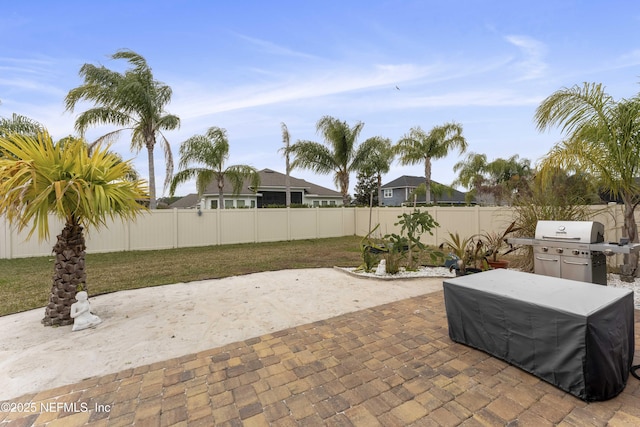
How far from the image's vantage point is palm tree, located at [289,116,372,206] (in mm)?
15719

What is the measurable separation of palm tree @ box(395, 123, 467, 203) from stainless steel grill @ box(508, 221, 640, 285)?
13762 millimetres

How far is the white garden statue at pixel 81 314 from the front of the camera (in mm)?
3323

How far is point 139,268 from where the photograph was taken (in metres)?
7.23

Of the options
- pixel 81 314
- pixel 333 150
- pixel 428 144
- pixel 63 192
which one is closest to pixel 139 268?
pixel 81 314

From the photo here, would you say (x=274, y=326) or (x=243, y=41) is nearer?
(x=274, y=326)

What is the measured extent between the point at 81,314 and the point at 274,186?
19.2 m

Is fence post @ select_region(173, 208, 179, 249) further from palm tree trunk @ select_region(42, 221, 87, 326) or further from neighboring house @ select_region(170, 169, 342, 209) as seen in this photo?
palm tree trunk @ select_region(42, 221, 87, 326)

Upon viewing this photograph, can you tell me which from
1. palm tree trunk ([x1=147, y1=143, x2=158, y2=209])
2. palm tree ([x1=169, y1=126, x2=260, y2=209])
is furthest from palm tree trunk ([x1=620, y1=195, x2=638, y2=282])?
palm tree trunk ([x1=147, y1=143, x2=158, y2=209])

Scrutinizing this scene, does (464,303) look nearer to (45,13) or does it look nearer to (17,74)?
(45,13)

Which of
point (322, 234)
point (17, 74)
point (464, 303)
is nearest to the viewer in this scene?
point (464, 303)

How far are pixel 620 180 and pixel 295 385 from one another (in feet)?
20.0

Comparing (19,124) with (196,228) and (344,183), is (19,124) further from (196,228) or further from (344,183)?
(344,183)

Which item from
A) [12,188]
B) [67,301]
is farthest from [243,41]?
[67,301]

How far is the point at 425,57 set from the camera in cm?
838
